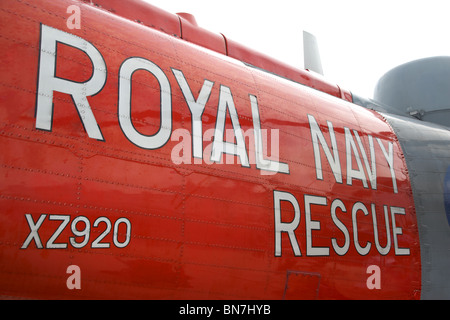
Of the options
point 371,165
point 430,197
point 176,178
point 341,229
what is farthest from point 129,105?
point 430,197

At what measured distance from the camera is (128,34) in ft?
12.8

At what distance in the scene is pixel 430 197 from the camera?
19.2 ft

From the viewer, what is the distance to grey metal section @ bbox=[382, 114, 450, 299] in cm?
555

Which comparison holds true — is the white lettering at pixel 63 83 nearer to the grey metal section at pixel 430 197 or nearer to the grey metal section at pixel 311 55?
the grey metal section at pixel 430 197

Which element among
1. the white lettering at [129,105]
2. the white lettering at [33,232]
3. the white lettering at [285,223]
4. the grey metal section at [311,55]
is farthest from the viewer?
the grey metal section at [311,55]

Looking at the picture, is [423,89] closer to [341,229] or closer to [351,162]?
[351,162]

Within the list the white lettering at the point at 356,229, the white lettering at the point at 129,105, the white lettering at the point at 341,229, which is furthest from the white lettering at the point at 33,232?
the white lettering at the point at 356,229

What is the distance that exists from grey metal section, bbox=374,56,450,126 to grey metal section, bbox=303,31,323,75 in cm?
171

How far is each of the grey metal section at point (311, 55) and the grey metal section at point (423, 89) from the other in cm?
171

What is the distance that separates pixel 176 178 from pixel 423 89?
22.7ft

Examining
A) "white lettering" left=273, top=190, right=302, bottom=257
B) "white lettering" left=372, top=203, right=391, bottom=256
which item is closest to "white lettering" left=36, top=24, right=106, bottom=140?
"white lettering" left=273, top=190, right=302, bottom=257

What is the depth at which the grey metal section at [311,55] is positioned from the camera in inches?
338
